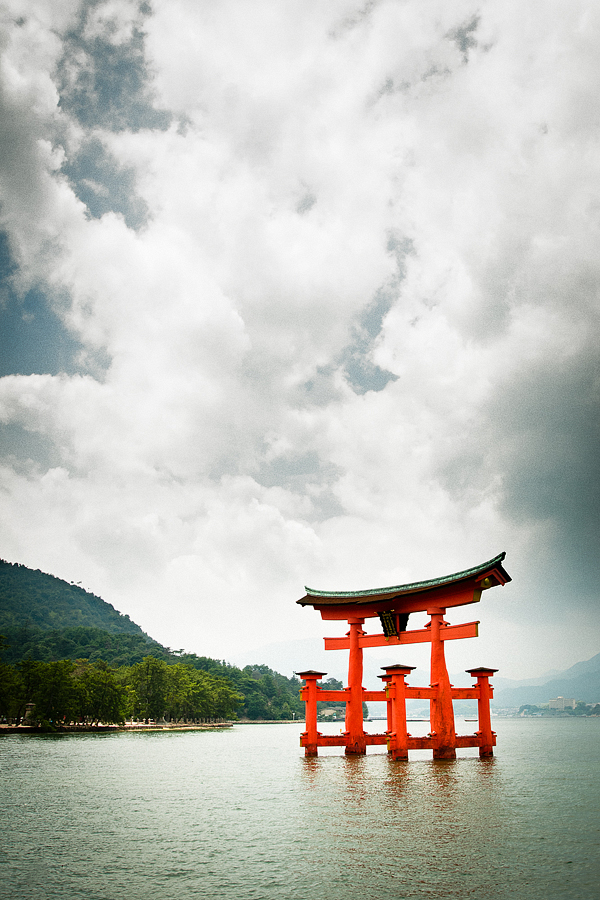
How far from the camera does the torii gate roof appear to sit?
20.9 metres

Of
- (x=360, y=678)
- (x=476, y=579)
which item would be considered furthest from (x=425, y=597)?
(x=360, y=678)

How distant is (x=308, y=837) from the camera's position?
10.9 meters

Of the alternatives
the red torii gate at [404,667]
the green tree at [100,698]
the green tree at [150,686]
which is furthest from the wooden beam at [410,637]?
the green tree at [150,686]

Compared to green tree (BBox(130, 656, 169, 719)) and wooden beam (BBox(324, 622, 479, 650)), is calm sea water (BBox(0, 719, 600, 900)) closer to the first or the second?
wooden beam (BBox(324, 622, 479, 650))

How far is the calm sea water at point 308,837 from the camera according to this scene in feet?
A: 26.5

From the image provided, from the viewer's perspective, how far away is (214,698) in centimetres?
8350

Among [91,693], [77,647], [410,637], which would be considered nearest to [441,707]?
[410,637]

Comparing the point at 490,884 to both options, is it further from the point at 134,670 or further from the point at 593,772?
the point at 134,670

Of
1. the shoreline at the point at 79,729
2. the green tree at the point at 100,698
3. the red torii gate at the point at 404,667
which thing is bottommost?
the shoreline at the point at 79,729

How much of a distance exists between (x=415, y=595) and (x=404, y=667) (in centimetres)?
285

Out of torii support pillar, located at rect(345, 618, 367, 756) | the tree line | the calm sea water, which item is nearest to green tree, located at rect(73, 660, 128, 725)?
the tree line

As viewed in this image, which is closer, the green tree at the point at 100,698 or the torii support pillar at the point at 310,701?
the torii support pillar at the point at 310,701

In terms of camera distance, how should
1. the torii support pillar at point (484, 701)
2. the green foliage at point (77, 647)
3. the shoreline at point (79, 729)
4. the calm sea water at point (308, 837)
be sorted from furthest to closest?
the green foliage at point (77, 647) → the shoreline at point (79, 729) → the torii support pillar at point (484, 701) → the calm sea water at point (308, 837)

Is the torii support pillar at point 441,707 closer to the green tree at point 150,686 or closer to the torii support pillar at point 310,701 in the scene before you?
the torii support pillar at point 310,701
